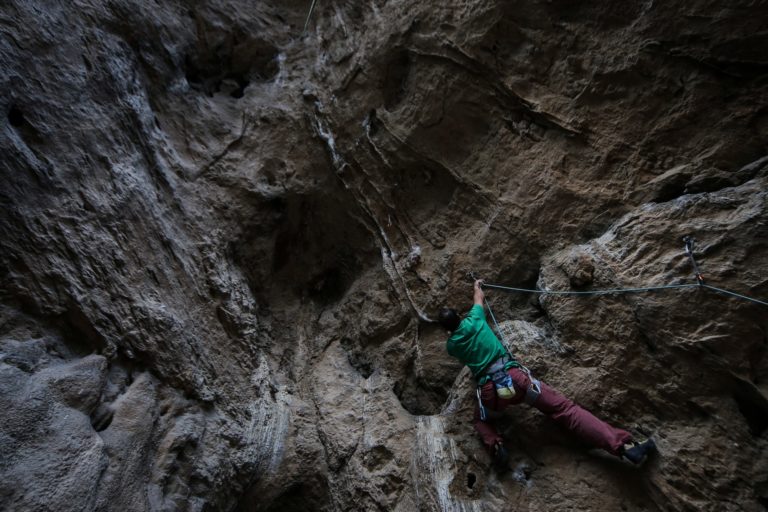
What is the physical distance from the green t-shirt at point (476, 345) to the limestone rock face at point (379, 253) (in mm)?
287

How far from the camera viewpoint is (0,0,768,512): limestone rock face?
3.65 metres

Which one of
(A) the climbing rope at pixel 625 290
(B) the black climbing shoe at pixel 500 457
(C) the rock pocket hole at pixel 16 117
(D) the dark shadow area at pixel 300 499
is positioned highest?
(C) the rock pocket hole at pixel 16 117

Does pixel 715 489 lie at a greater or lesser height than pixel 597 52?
lesser

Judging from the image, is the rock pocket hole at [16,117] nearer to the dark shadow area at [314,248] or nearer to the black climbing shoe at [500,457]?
the dark shadow area at [314,248]

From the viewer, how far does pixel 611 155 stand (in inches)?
177

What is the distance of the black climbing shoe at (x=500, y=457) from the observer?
13.6 feet

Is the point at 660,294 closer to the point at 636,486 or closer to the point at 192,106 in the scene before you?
the point at 636,486

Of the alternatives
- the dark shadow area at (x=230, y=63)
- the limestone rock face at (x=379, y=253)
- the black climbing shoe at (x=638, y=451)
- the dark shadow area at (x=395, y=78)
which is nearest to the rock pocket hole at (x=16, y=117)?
the limestone rock face at (x=379, y=253)

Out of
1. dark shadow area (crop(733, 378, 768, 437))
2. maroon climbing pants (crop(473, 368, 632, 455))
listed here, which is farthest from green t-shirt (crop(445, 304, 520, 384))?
dark shadow area (crop(733, 378, 768, 437))

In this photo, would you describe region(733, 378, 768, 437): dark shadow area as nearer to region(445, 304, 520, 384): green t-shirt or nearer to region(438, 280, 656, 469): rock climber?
region(438, 280, 656, 469): rock climber

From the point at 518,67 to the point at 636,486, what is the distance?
417 centimetres

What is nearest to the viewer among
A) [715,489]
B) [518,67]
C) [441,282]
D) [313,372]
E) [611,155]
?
[715,489]

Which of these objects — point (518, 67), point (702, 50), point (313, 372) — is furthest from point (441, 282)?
point (702, 50)

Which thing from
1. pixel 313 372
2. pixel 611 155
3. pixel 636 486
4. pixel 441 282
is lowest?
pixel 636 486
